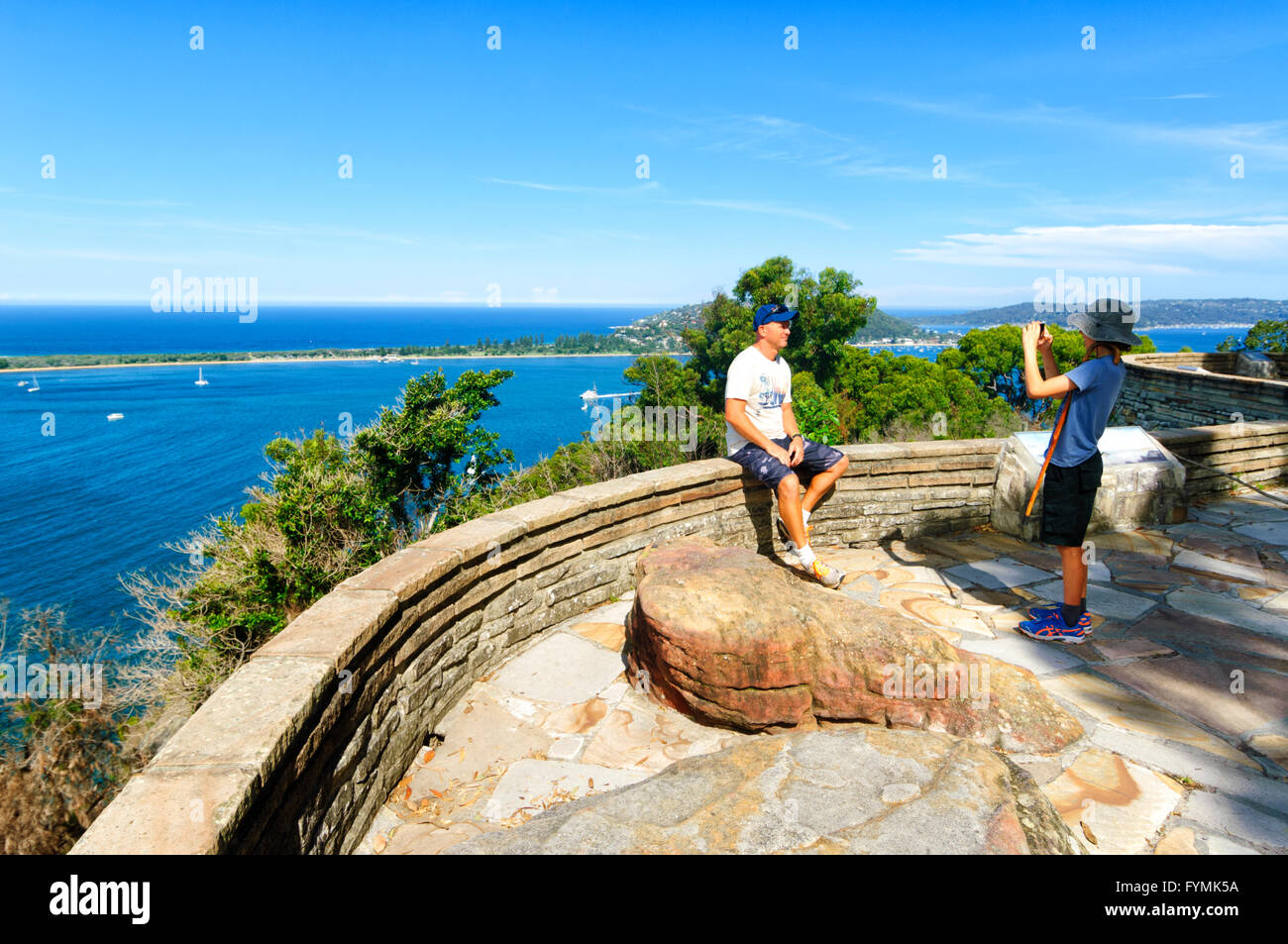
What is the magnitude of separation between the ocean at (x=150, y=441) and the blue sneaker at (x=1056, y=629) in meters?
10.3

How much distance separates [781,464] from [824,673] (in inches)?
68.3

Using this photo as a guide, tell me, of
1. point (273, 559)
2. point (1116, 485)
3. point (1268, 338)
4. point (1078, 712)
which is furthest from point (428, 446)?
point (1268, 338)

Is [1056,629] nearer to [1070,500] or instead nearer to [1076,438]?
[1070,500]

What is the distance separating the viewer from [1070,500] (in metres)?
3.49

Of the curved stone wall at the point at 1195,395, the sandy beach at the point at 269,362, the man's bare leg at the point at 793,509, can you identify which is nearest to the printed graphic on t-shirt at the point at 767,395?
the man's bare leg at the point at 793,509

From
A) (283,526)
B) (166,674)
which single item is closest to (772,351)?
(283,526)

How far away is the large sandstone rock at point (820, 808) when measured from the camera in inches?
65.3

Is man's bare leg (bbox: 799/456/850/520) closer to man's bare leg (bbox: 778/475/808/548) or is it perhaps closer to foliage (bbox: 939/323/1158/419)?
man's bare leg (bbox: 778/475/808/548)

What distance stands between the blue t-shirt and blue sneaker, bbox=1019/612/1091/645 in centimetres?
82

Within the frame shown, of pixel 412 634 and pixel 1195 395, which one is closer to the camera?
pixel 412 634

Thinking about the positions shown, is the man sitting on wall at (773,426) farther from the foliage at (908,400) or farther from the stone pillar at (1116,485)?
the foliage at (908,400)

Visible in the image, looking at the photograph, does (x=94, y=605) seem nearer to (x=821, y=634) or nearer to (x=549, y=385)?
(x=821, y=634)

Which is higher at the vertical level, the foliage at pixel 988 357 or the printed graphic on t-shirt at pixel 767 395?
the foliage at pixel 988 357
